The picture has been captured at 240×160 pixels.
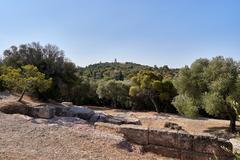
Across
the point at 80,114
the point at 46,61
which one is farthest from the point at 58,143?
the point at 46,61

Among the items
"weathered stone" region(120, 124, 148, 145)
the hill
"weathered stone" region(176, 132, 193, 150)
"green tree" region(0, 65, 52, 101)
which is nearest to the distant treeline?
"green tree" region(0, 65, 52, 101)

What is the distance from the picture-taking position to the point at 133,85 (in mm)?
33188

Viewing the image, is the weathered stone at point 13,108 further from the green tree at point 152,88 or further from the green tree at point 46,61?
the green tree at point 152,88

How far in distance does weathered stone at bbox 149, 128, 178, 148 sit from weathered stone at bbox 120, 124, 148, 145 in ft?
0.74

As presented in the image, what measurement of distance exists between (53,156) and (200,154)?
16.3ft

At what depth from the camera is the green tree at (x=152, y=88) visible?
31.5 m

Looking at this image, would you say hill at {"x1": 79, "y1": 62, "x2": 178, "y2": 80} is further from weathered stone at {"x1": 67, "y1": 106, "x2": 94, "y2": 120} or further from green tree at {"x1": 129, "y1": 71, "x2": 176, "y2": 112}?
weathered stone at {"x1": 67, "y1": 106, "x2": 94, "y2": 120}

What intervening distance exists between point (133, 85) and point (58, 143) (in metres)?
23.0

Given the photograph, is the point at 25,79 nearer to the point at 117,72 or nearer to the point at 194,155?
the point at 194,155

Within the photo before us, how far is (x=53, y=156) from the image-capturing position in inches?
361

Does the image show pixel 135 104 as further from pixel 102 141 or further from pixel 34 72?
pixel 102 141

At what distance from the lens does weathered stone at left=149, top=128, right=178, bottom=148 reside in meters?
11.1

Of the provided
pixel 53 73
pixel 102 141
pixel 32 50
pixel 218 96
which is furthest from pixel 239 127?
pixel 32 50

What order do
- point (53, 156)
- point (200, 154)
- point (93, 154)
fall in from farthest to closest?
point (200, 154), point (93, 154), point (53, 156)
